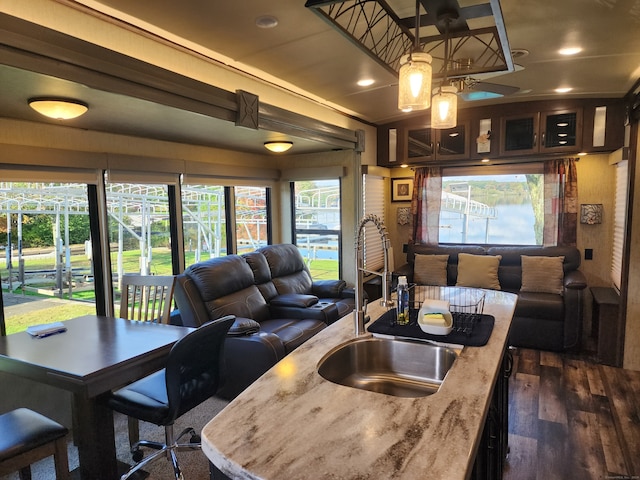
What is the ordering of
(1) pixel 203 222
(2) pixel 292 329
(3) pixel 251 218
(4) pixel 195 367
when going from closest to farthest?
(4) pixel 195 367 → (2) pixel 292 329 → (1) pixel 203 222 → (3) pixel 251 218

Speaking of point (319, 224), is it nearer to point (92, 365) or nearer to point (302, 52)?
point (302, 52)

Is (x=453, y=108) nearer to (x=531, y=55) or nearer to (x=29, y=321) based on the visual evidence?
(x=531, y=55)

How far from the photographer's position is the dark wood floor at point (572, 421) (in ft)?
7.93

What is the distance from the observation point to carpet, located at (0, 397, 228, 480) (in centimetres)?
239

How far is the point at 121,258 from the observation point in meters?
3.61

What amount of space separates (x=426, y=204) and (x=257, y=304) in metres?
2.82

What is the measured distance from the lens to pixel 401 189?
5.71 meters

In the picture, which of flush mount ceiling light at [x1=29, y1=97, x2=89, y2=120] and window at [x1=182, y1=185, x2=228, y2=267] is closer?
flush mount ceiling light at [x1=29, y1=97, x2=89, y2=120]

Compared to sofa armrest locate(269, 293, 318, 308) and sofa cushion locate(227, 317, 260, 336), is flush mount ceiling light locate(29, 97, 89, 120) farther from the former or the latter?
sofa armrest locate(269, 293, 318, 308)

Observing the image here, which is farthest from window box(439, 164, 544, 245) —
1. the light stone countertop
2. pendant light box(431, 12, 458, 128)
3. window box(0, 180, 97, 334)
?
window box(0, 180, 97, 334)

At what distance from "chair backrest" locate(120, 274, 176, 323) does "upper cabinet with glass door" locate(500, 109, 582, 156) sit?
392cm

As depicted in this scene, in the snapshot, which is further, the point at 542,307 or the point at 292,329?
the point at 542,307

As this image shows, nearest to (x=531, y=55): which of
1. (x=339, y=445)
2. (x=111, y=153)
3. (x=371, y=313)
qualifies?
(x=371, y=313)

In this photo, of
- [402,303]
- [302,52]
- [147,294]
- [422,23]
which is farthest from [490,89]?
[147,294]
